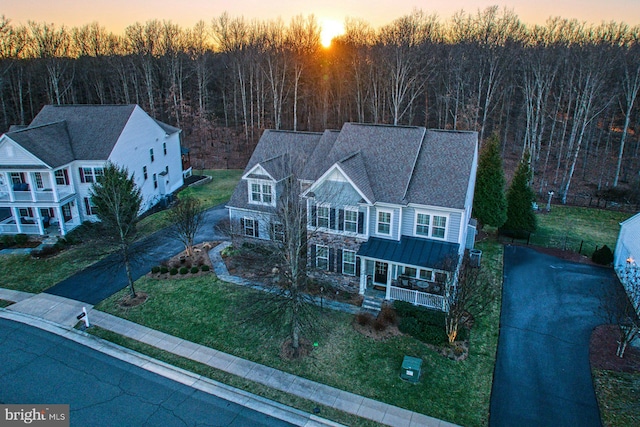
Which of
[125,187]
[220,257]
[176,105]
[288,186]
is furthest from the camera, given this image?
[176,105]

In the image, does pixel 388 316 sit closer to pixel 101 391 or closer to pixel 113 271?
pixel 101 391

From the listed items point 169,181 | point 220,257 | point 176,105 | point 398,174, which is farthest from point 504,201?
point 176,105

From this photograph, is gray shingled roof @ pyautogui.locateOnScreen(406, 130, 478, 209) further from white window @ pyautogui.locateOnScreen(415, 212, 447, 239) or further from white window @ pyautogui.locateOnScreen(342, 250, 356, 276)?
white window @ pyautogui.locateOnScreen(342, 250, 356, 276)

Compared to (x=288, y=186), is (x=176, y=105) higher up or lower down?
higher up

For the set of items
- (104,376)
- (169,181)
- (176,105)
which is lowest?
(104,376)

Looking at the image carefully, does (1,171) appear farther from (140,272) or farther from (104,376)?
(104,376)

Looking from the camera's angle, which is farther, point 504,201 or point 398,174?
point 504,201

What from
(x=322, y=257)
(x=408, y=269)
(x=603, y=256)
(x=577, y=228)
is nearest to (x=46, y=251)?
(x=322, y=257)

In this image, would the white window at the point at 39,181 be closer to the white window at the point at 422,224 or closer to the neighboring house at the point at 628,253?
the white window at the point at 422,224
